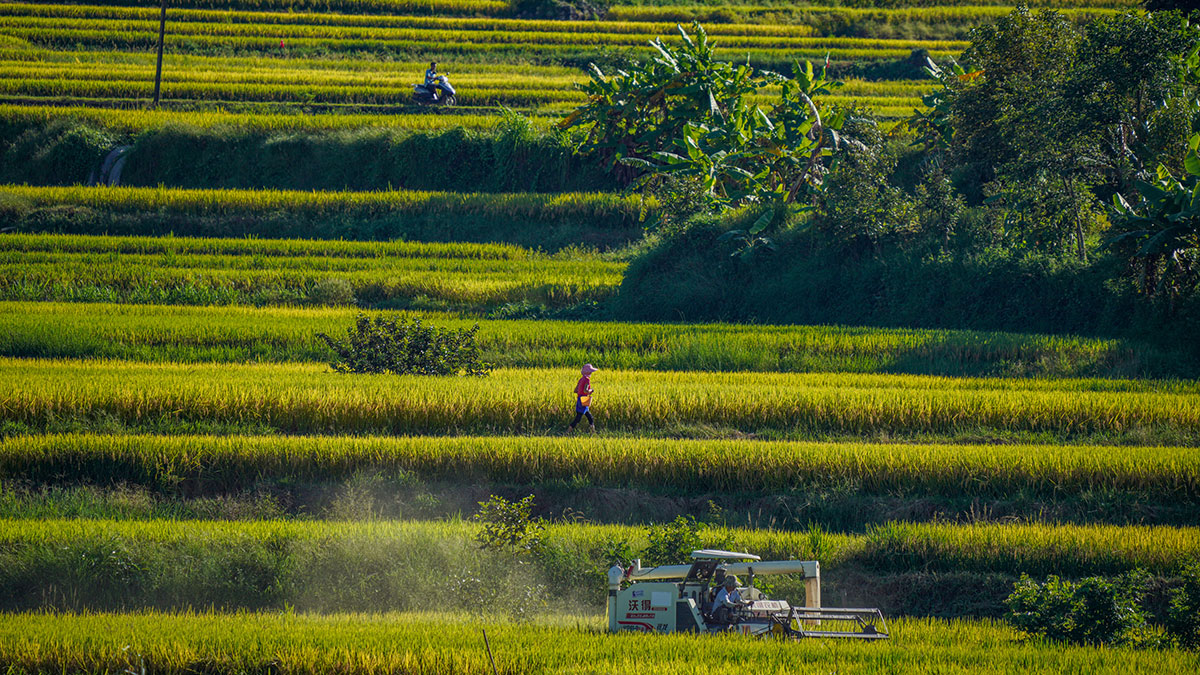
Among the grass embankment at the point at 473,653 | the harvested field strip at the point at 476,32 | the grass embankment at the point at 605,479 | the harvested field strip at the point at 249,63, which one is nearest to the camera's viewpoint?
the grass embankment at the point at 473,653

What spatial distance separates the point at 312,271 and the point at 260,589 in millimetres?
13601

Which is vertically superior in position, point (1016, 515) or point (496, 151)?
point (496, 151)

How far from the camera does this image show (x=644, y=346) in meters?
20.0

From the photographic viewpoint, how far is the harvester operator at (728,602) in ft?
33.0

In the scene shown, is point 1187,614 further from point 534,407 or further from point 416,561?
point 534,407

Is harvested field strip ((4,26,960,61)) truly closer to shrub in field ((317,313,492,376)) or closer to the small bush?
shrub in field ((317,313,492,376))

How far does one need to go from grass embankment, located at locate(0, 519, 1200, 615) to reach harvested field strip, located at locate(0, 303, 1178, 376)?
6.55 meters

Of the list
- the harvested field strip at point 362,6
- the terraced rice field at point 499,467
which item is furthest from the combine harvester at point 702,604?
the harvested field strip at point 362,6

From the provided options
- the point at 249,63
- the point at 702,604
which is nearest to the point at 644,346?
the point at 702,604

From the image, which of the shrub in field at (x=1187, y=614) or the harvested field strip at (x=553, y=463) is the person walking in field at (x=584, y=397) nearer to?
the harvested field strip at (x=553, y=463)

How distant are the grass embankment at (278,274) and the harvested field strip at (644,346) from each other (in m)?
2.52

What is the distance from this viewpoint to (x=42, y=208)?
27781 millimetres

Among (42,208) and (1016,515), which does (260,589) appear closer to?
(1016,515)

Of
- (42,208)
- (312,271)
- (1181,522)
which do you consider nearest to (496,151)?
(312,271)
